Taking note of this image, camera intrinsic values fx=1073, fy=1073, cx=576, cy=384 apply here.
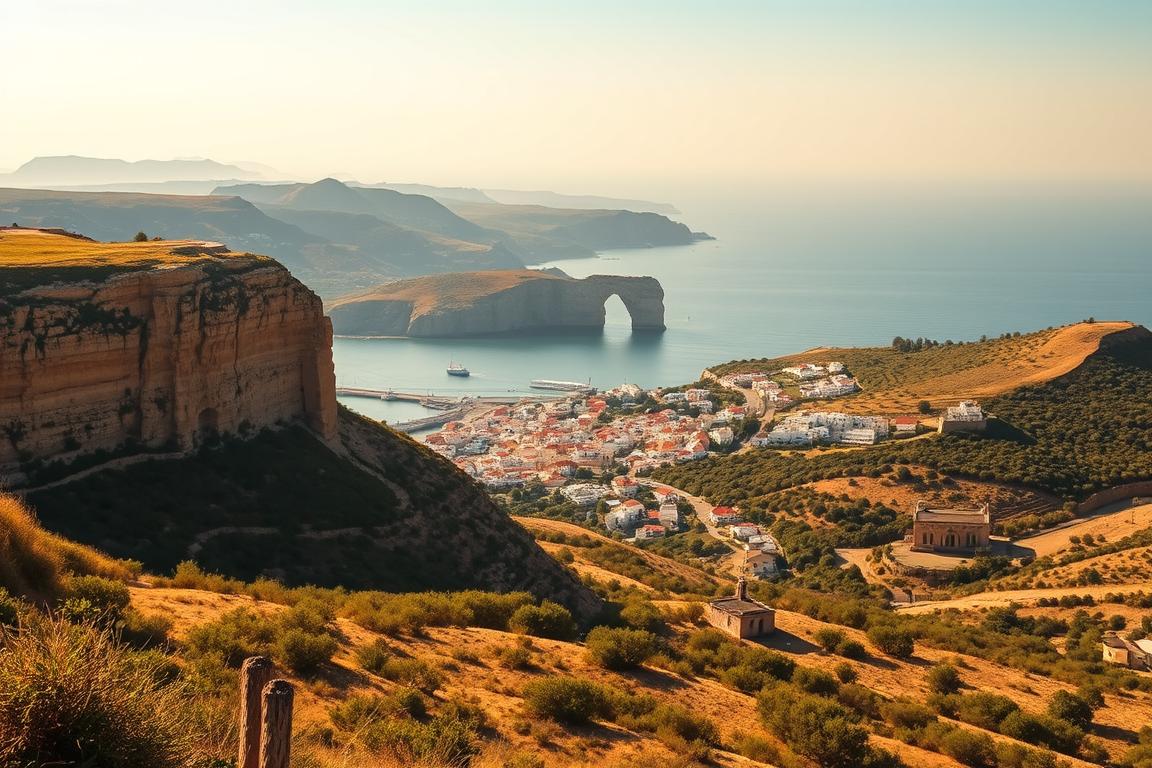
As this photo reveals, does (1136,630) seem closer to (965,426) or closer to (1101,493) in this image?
(1101,493)

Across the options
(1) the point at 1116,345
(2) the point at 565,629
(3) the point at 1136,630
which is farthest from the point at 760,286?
(2) the point at 565,629

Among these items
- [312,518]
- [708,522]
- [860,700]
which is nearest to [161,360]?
[312,518]

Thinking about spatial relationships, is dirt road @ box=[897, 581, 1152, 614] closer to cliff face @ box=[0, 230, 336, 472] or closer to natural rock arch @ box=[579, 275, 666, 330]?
cliff face @ box=[0, 230, 336, 472]

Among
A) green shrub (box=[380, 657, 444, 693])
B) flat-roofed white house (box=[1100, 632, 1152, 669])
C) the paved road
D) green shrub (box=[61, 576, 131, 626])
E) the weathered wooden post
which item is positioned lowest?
the paved road

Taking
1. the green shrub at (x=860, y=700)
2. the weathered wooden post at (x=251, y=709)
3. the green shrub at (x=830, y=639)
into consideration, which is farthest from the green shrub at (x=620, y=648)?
the weathered wooden post at (x=251, y=709)

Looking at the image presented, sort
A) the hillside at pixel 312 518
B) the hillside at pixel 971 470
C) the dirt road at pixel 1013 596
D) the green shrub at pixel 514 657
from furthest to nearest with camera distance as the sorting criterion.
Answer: the hillside at pixel 971 470, the dirt road at pixel 1013 596, the hillside at pixel 312 518, the green shrub at pixel 514 657

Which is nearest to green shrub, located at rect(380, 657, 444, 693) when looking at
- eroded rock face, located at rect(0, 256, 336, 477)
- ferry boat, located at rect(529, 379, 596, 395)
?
eroded rock face, located at rect(0, 256, 336, 477)

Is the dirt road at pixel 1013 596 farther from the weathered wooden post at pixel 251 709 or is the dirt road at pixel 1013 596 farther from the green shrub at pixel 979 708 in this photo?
the weathered wooden post at pixel 251 709

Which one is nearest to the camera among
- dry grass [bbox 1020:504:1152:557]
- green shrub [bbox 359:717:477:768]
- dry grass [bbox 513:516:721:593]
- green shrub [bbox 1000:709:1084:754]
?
green shrub [bbox 359:717:477:768]
